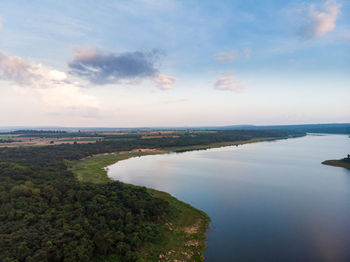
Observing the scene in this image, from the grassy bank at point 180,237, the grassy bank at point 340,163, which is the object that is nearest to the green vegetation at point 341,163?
the grassy bank at point 340,163

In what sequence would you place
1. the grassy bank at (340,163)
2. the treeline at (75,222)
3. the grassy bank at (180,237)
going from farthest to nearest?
the grassy bank at (340,163) → the grassy bank at (180,237) → the treeline at (75,222)

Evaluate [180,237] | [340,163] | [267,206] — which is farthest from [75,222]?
[340,163]

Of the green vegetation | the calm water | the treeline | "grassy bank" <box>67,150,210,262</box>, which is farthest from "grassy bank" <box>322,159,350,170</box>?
the treeline

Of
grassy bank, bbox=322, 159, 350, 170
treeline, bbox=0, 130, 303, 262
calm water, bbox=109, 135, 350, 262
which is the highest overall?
treeline, bbox=0, 130, 303, 262

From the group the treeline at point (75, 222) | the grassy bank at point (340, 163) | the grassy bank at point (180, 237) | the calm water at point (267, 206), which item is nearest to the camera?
the treeline at point (75, 222)

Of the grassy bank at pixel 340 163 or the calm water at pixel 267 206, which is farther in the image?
the grassy bank at pixel 340 163

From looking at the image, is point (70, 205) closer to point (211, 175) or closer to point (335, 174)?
point (211, 175)

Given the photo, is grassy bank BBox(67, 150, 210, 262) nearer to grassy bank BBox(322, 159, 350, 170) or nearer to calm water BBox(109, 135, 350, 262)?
calm water BBox(109, 135, 350, 262)

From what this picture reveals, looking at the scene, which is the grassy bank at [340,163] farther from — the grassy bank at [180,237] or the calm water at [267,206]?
the grassy bank at [180,237]

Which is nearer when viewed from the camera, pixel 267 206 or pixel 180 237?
pixel 180 237

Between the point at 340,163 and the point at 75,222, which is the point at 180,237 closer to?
the point at 75,222
